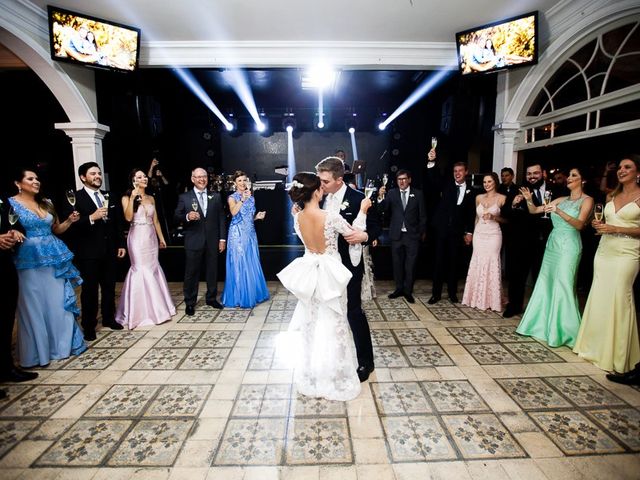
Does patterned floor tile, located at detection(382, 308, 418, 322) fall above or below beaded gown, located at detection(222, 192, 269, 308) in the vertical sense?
below

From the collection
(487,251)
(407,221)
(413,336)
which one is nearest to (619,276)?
(487,251)

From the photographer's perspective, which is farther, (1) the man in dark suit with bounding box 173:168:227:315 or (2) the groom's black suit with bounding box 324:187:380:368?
(1) the man in dark suit with bounding box 173:168:227:315

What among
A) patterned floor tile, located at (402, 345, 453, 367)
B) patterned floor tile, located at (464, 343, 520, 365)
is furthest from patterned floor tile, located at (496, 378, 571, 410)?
patterned floor tile, located at (402, 345, 453, 367)

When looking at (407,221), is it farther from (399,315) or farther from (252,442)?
(252,442)

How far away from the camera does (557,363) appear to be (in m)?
3.12

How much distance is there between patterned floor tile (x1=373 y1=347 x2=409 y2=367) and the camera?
3.13m

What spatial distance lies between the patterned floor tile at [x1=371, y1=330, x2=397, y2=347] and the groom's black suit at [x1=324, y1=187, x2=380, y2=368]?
2.57 feet

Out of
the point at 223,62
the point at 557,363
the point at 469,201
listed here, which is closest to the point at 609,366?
the point at 557,363

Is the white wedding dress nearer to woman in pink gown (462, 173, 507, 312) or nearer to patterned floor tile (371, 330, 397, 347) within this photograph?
patterned floor tile (371, 330, 397, 347)

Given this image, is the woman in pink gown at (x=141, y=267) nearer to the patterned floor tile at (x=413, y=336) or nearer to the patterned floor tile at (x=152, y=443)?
the patterned floor tile at (x=152, y=443)

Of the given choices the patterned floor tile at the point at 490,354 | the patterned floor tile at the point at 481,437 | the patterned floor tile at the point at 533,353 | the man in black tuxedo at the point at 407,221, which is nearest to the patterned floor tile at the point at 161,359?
the patterned floor tile at the point at 481,437

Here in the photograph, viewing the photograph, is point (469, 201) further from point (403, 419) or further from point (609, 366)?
point (403, 419)

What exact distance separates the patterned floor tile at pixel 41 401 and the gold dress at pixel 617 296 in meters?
4.56

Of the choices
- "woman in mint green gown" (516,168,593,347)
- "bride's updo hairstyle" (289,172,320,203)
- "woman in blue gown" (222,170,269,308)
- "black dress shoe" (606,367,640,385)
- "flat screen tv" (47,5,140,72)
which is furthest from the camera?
"woman in blue gown" (222,170,269,308)
